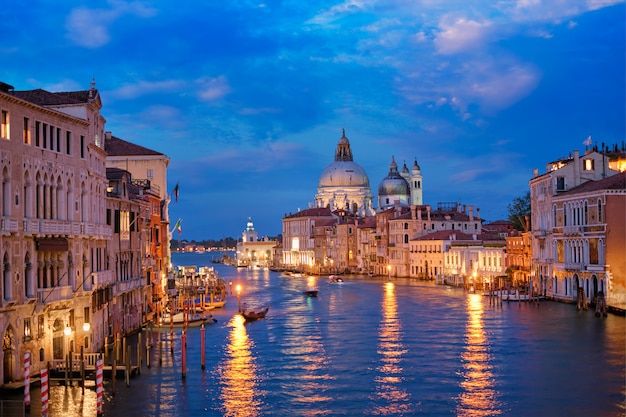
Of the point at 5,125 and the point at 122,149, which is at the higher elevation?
the point at 122,149

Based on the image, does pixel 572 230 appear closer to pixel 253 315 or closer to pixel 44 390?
→ pixel 253 315

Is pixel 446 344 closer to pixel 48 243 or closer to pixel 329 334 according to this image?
pixel 329 334

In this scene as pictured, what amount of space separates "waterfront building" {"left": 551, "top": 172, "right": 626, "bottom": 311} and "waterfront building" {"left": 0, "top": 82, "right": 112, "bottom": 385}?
21.9 metres

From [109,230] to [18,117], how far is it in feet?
22.3

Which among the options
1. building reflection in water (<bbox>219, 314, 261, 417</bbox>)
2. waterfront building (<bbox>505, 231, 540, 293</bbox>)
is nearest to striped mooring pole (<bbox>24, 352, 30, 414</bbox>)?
building reflection in water (<bbox>219, 314, 261, 417</bbox>)

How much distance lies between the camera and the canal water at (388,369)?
65.3 feet

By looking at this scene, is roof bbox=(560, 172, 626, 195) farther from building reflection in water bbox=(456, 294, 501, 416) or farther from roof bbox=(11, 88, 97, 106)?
roof bbox=(11, 88, 97, 106)

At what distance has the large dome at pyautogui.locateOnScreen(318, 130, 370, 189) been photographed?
121 m

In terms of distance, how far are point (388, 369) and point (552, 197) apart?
21.2 m

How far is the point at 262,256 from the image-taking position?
13800 cm

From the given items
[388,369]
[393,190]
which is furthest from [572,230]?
[393,190]

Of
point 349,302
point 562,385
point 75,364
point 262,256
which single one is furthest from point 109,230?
point 262,256

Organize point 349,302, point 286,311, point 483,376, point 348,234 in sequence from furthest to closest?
point 348,234
point 349,302
point 286,311
point 483,376

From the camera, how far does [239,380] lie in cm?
2312
